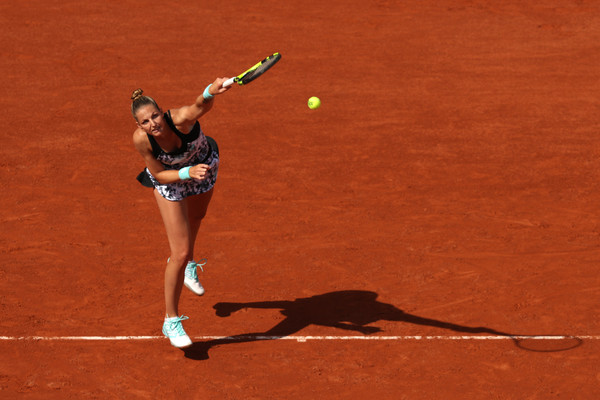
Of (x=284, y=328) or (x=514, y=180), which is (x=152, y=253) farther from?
(x=514, y=180)

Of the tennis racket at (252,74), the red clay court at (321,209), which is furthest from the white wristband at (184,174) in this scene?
the red clay court at (321,209)

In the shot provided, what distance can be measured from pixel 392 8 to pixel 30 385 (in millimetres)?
13387

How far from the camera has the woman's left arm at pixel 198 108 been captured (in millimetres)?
6879

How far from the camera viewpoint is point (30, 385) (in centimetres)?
738

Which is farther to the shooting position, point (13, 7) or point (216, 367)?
point (13, 7)

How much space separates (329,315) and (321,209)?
247 cm

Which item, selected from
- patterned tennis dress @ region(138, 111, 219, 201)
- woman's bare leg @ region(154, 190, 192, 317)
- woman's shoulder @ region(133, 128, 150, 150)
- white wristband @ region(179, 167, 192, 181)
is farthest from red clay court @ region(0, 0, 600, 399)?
woman's shoulder @ region(133, 128, 150, 150)

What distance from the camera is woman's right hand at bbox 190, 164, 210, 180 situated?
6.88m

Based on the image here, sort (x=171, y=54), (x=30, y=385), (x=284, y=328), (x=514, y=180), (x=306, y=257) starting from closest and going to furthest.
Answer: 1. (x=30, y=385)
2. (x=284, y=328)
3. (x=306, y=257)
4. (x=514, y=180)
5. (x=171, y=54)

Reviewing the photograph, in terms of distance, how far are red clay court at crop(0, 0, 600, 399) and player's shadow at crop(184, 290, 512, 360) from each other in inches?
1.1

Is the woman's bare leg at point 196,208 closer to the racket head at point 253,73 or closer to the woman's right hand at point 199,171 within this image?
the woman's right hand at point 199,171

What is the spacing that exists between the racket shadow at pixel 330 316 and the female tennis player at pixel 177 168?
701 millimetres

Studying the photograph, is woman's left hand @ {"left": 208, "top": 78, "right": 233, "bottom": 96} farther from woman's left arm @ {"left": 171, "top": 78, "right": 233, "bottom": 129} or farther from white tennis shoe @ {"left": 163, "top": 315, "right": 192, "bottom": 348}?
white tennis shoe @ {"left": 163, "top": 315, "right": 192, "bottom": 348}

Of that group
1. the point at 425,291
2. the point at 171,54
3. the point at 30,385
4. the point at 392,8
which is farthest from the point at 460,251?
the point at 392,8
